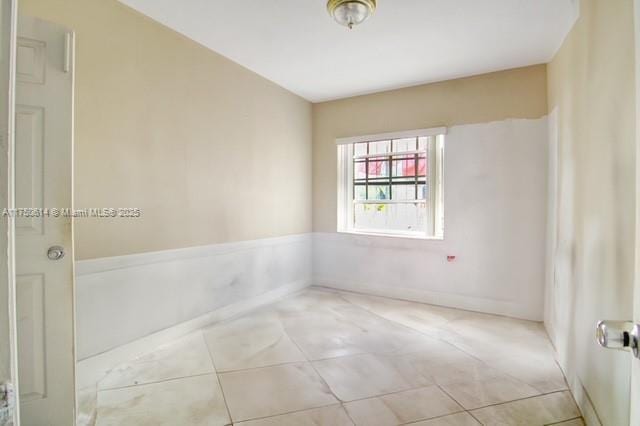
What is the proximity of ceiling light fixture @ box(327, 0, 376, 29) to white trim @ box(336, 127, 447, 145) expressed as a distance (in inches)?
74.2

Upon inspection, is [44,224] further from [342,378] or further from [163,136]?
[342,378]

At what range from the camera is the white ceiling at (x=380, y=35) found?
2.41 m

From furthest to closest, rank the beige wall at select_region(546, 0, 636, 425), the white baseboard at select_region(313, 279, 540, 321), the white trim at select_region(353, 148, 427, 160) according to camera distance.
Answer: the white trim at select_region(353, 148, 427, 160), the white baseboard at select_region(313, 279, 540, 321), the beige wall at select_region(546, 0, 636, 425)

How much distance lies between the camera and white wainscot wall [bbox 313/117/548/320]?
3.37m

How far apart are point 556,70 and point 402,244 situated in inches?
94.2

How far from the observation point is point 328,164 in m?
4.68

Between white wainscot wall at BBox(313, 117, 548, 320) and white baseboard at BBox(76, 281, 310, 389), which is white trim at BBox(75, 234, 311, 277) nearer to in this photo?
white baseboard at BBox(76, 281, 310, 389)

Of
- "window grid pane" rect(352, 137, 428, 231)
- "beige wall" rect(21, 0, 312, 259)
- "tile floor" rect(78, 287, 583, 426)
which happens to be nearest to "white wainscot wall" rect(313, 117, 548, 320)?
"window grid pane" rect(352, 137, 428, 231)

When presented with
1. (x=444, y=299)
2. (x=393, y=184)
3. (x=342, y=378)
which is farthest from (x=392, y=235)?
(x=342, y=378)

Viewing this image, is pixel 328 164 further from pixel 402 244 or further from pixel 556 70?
pixel 556 70

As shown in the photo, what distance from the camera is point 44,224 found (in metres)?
1.56

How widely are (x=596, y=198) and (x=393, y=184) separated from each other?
262 cm

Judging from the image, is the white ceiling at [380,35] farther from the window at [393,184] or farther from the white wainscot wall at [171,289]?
the white wainscot wall at [171,289]

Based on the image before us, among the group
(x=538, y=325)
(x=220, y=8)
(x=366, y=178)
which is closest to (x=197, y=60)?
(x=220, y=8)
